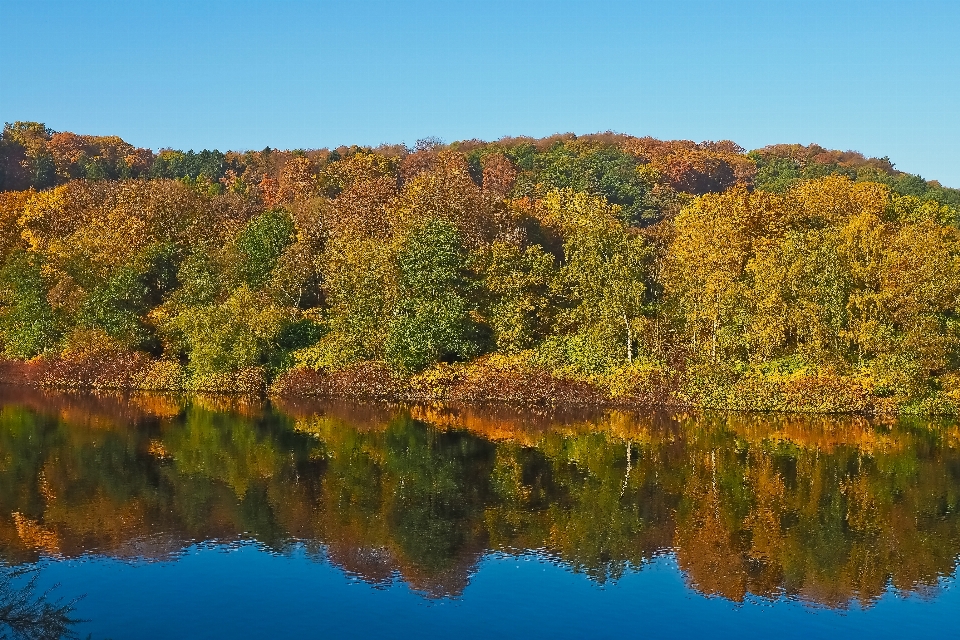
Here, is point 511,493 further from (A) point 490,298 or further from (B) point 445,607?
(A) point 490,298

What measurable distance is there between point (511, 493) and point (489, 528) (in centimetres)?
389

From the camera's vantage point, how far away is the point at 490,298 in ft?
178

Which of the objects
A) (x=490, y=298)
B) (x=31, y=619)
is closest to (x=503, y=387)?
(x=490, y=298)

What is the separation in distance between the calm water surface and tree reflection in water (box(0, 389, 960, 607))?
4.1 inches

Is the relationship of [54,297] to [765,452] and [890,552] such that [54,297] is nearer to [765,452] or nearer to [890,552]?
[765,452]

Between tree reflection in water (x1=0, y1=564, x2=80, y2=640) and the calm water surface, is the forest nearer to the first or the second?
the calm water surface

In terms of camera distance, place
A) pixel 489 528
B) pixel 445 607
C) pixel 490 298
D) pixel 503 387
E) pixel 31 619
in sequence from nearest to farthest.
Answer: pixel 31 619, pixel 445 607, pixel 489 528, pixel 503 387, pixel 490 298

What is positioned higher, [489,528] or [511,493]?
[511,493]

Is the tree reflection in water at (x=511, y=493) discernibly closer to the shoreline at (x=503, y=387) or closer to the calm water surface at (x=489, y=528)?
the calm water surface at (x=489, y=528)

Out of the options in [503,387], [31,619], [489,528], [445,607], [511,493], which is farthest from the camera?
[503,387]

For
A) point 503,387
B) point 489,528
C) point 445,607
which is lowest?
point 445,607

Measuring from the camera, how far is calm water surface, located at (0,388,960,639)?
2062 cm

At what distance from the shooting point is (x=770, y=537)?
2570 cm

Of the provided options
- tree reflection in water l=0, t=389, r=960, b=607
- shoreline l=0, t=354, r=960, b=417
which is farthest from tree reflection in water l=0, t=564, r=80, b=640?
shoreline l=0, t=354, r=960, b=417
